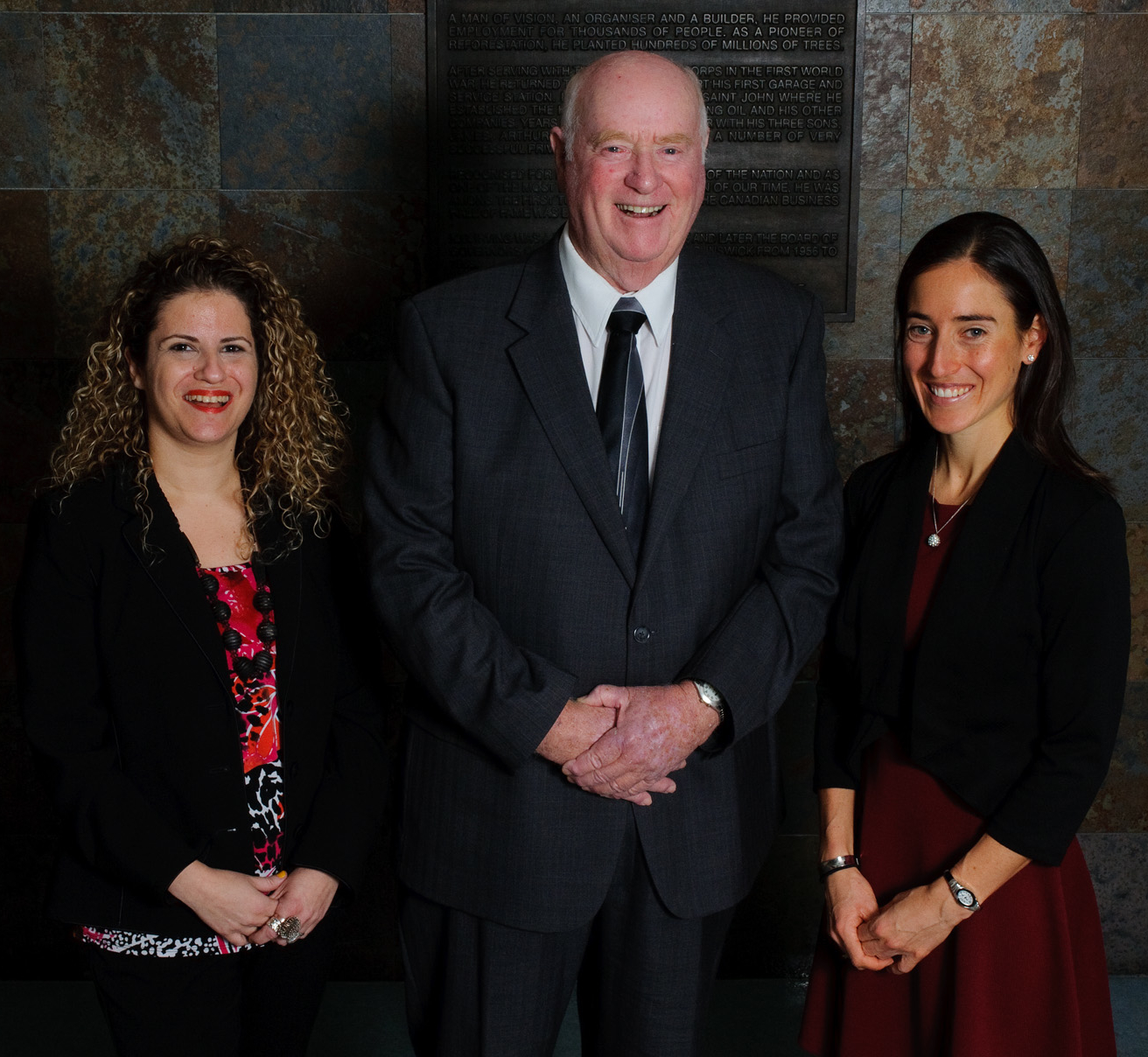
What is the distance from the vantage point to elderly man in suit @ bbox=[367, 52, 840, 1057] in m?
1.84

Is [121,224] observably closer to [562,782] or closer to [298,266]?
[298,266]

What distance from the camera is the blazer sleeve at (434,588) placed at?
1.78 m

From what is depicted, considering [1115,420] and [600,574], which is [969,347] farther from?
[1115,420]

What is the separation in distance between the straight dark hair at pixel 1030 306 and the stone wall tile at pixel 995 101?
1392 mm

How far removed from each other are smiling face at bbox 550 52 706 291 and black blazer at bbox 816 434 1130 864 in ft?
2.12

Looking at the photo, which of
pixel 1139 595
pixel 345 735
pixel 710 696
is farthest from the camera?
pixel 1139 595

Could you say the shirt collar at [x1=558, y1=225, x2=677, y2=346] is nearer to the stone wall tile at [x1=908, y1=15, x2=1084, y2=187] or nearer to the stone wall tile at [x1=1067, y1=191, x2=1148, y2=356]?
the stone wall tile at [x1=908, y1=15, x2=1084, y2=187]

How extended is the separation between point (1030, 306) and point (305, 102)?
2125mm

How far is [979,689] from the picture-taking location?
5.98ft

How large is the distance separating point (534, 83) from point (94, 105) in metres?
1.24

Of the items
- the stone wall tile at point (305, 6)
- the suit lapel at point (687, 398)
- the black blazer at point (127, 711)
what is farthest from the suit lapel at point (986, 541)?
the stone wall tile at point (305, 6)

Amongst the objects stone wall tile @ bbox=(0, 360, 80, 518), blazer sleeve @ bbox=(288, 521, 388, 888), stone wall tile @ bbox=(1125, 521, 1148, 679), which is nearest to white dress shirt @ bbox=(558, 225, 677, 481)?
blazer sleeve @ bbox=(288, 521, 388, 888)

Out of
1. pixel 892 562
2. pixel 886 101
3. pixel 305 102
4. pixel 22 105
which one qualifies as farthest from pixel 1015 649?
pixel 22 105

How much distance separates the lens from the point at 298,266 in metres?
3.18
